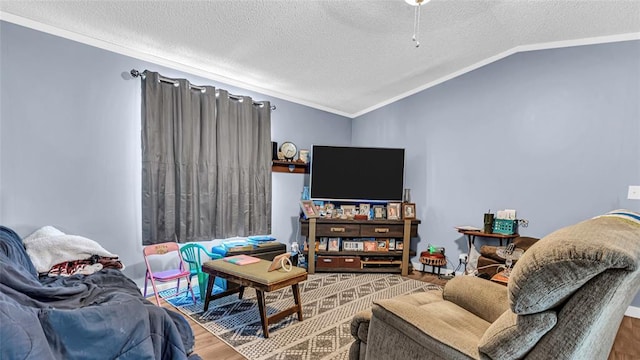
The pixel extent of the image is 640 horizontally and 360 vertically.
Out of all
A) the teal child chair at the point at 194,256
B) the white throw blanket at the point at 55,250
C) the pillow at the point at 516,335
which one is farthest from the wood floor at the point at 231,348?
the pillow at the point at 516,335

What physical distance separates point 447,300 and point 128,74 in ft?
10.5

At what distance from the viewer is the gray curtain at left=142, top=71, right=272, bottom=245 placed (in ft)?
9.36

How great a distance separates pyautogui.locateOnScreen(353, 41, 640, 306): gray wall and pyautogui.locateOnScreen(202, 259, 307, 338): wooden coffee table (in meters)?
2.35

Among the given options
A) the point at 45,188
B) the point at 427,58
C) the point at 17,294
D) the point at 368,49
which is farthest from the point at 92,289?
the point at 427,58

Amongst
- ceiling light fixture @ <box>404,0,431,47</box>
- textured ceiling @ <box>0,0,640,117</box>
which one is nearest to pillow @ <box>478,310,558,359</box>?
ceiling light fixture @ <box>404,0,431,47</box>

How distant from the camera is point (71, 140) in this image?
2.49 meters

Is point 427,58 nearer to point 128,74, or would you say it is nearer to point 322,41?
point 322,41

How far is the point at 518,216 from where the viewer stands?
328 centimetres

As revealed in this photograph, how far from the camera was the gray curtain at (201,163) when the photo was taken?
285 centimetres

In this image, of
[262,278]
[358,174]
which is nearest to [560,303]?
[262,278]

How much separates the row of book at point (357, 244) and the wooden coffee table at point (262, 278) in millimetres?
1417

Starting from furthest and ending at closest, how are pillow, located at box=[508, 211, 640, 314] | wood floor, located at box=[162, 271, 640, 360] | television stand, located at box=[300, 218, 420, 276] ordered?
television stand, located at box=[300, 218, 420, 276], wood floor, located at box=[162, 271, 640, 360], pillow, located at box=[508, 211, 640, 314]

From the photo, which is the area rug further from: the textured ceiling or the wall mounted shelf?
the textured ceiling

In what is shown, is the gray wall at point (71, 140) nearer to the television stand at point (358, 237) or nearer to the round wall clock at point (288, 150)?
the round wall clock at point (288, 150)
